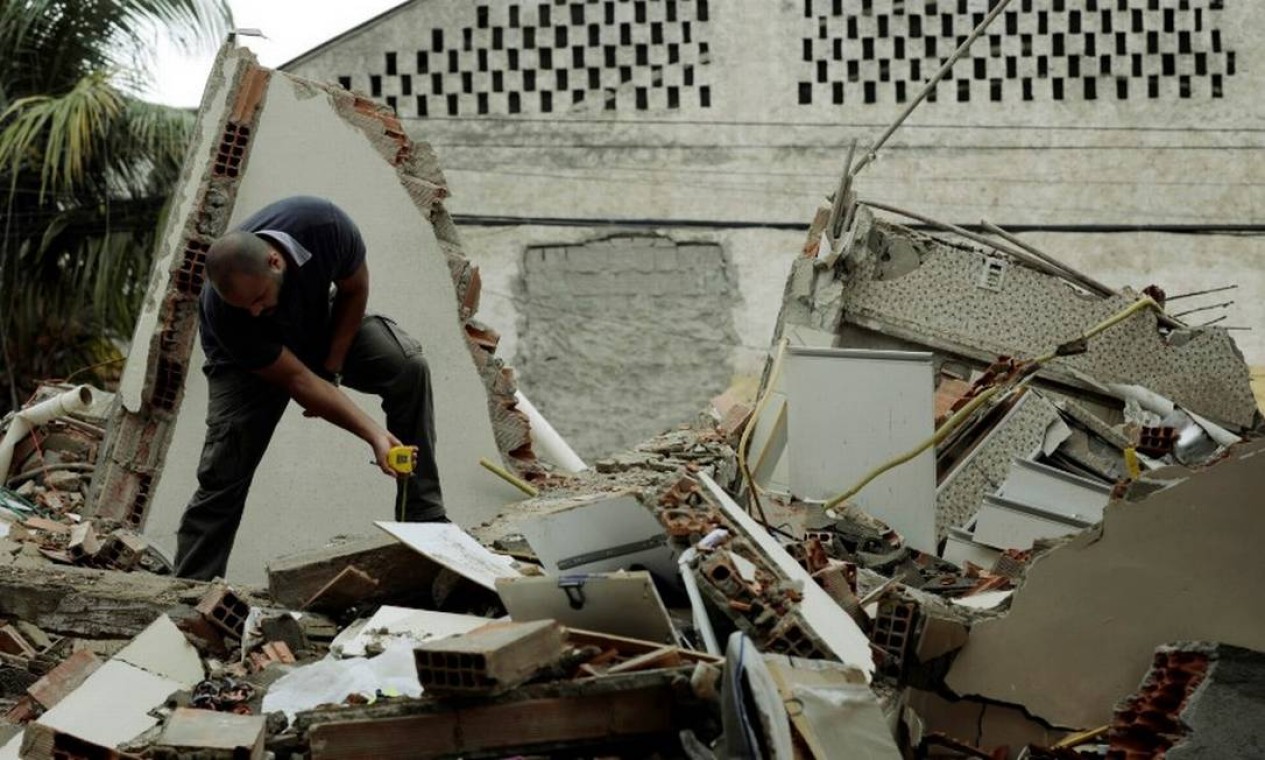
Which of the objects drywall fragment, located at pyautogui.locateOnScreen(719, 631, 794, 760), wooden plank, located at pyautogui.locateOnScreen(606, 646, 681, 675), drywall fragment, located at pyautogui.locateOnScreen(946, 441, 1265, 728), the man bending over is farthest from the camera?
the man bending over

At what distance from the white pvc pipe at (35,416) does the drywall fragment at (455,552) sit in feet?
15.0

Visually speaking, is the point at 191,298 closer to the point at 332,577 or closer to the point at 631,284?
the point at 332,577

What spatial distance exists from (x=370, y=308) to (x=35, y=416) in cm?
245

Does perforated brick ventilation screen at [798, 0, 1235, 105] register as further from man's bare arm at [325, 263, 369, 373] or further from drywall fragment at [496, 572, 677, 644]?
drywall fragment at [496, 572, 677, 644]

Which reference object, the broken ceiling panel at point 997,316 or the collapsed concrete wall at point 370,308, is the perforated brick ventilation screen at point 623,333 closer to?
the broken ceiling panel at point 997,316

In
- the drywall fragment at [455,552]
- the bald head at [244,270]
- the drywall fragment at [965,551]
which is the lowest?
the drywall fragment at [965,551]

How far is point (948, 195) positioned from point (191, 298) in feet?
31.1

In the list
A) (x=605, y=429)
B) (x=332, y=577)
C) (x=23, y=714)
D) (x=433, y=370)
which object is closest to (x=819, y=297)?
(x=433, y=370)

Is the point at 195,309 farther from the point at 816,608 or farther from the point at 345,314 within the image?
the point at 816,608

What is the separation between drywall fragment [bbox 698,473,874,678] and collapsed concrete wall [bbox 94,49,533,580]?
3.33m

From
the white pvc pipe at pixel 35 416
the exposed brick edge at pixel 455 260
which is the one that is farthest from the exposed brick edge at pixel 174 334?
the white pvc pipe at pixel 35 416

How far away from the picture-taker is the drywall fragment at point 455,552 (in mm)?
5582

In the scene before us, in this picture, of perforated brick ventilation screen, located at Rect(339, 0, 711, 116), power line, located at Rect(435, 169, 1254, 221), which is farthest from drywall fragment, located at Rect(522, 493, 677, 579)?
perforated brick ventilation screen, located at Rect(339, 0, 711, 116)

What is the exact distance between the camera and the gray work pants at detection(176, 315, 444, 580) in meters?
7.18
